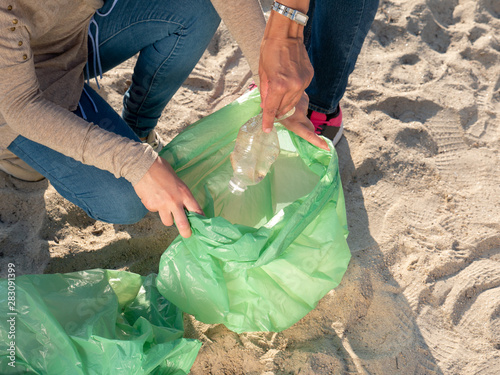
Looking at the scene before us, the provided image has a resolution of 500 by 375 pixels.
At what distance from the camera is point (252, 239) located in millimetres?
943

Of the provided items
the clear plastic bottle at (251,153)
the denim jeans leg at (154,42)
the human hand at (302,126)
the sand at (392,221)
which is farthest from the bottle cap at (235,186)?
the denim jeans leg at (154,42)

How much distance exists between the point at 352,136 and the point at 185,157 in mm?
807

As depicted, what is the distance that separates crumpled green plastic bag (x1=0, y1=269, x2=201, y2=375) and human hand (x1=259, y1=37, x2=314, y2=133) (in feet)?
1.98

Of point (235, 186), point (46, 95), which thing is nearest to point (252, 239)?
point (235, 186)

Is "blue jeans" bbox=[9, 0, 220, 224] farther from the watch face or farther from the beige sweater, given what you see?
the watch face

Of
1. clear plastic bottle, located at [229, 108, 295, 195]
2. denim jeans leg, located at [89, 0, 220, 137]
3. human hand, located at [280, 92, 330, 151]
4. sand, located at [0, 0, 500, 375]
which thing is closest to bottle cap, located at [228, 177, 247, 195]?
clear plastic bottle, located at [229, 108, 295, 195]

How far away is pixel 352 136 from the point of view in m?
1.70

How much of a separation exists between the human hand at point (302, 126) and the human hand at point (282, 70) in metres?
0.19

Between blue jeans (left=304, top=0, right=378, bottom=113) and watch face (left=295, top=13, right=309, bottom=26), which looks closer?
watch face (left=295, top=13, right=309, bottom=26)

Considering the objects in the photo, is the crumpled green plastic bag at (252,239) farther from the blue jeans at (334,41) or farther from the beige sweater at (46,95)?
the blue jeans at (334,41)

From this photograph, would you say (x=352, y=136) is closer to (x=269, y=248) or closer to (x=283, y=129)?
(x=283, y=129)

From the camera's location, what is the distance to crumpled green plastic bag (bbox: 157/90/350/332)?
985mm

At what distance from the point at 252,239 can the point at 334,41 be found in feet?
2.59

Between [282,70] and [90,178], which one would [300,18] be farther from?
[90,178]
